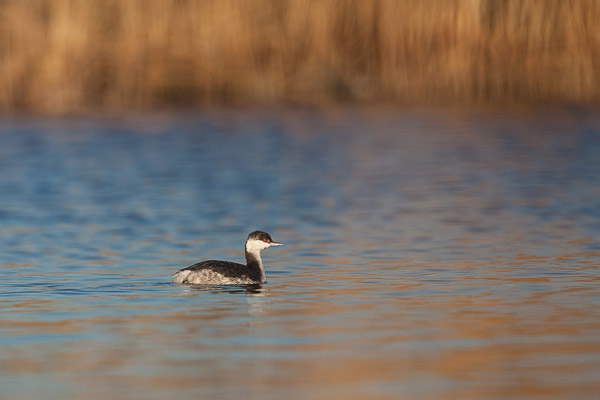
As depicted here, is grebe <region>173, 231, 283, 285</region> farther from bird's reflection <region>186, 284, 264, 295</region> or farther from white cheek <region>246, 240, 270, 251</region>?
white cheek <region>246, 240, 270, 251</region>

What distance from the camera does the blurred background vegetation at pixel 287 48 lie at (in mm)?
24047

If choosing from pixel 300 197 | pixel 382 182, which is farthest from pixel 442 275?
pixel 382 182

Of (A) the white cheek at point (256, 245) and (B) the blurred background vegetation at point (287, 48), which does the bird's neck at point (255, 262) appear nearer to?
(A) the white cheek at point (256, 245)

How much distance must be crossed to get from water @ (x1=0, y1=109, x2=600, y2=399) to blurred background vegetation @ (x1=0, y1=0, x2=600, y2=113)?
0.81 meters

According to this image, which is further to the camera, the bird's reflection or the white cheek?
the white cheek

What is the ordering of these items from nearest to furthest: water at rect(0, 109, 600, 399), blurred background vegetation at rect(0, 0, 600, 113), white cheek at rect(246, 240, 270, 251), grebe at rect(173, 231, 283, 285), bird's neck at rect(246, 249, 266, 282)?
water at rect(0, 109, 600, 399) < grebe at rect(173, 231, 283, 285) < bird's neck at rect(246, 249, 266, 282) < white cheek at rect(246, 240, 270, 251) < blurred background vegetation at rect(0, 0, 600, 113)

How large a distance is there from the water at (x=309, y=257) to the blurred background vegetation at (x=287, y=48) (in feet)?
2.65

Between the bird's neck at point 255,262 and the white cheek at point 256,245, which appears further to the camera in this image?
the white cheek at point 256,245

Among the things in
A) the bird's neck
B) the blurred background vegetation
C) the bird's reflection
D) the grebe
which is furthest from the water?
the blurred background vegetation

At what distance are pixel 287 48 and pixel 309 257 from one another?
45.5 ft

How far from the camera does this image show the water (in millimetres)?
6637

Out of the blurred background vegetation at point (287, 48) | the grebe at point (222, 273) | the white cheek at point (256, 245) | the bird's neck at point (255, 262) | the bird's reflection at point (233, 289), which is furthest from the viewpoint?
the blurred background vegetation at point (287, 48)

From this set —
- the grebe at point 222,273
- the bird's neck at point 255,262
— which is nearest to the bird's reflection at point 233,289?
the grebe at point 222,273

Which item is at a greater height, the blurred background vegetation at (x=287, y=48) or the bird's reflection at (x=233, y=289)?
the blurred background vegetation at (x=287, y=48)
